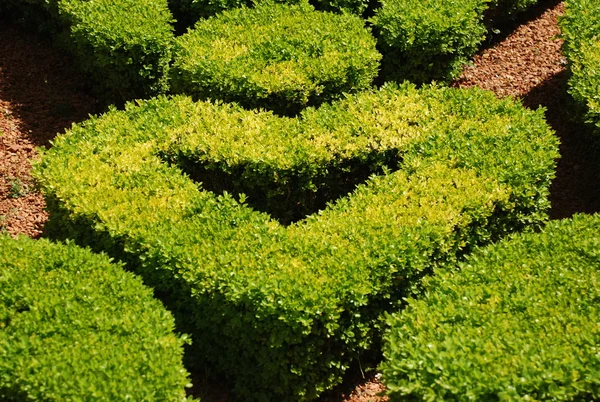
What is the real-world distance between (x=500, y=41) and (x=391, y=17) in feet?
9.69

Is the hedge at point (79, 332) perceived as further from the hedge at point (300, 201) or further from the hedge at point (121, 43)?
the hedge at point (121, 43)

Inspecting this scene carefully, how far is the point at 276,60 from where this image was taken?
11.0 meters

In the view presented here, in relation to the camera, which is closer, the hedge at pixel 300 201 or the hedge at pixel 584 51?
the hedge at pixel 300 201

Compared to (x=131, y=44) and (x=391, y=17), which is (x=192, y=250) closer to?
Result: (x=131, y=44)

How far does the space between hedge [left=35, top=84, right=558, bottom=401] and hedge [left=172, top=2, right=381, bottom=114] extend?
52cm

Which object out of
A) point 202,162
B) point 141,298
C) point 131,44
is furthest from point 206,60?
point 141,298

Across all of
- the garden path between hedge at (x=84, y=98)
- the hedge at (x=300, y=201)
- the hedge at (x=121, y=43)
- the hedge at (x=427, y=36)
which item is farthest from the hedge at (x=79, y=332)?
the hedge at (x=427, y=36)

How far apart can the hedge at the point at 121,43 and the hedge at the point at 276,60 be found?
1.41 feet

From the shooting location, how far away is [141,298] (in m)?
7.35

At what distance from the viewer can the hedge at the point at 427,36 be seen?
11656 mm

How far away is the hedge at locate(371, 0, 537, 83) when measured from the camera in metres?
11.7

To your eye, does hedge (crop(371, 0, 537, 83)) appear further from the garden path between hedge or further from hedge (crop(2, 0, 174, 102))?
hedge (crop(2, 0, 174, 102))

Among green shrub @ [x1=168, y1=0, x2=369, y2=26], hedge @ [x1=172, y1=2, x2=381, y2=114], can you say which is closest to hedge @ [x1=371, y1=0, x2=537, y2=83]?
hedge @ [x1=172, y1=2, x2=381, y2=114]

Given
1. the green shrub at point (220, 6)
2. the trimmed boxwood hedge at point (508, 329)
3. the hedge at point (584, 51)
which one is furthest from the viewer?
the green shrub at point (220, 6)
